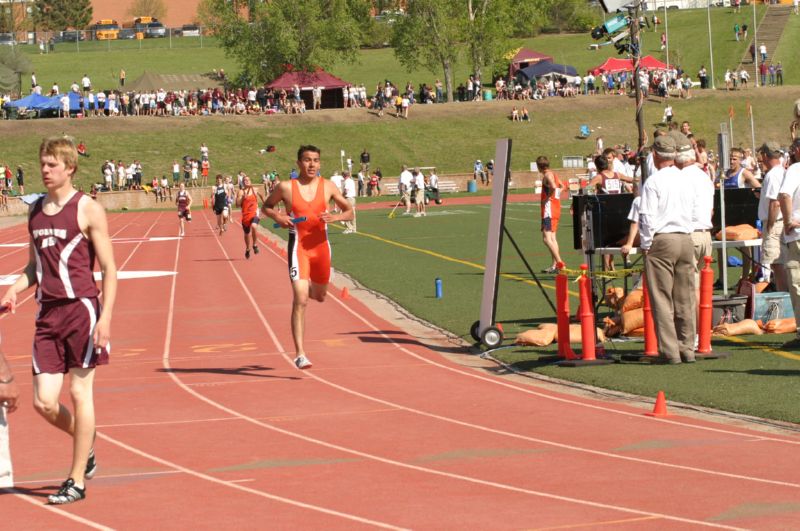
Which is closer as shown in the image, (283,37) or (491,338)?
(491,338)

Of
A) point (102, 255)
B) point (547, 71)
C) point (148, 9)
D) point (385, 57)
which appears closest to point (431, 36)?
point (547, 71)

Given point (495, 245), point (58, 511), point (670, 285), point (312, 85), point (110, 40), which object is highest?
point (110, 40)

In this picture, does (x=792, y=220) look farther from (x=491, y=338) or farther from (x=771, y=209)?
(x=491, y=338)

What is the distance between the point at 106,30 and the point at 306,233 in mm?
120177

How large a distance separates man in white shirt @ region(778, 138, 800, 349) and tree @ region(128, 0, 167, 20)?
136 metres

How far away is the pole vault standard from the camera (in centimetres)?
1264

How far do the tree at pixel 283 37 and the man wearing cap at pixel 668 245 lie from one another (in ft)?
256

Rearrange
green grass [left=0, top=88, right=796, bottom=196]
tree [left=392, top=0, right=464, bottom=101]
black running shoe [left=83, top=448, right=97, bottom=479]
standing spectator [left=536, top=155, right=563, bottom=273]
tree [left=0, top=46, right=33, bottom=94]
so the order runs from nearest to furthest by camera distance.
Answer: black running shoe [left=83, top=448, right=97, bottom=479], standing spectator [left=536, top=155, right=563, bottom=273], green grass [left=0, top=88, right=796, bottom=196], tree [left=0, top=46, right=33, bottom=94], tree [left=392, top=0, right=464, bottom=101]

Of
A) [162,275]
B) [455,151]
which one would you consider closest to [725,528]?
[162,275]

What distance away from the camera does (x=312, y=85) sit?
81.6 metres

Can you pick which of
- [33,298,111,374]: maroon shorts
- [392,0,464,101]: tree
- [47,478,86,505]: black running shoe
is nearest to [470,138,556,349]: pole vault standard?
[33,298,111,374]: maroon shorts

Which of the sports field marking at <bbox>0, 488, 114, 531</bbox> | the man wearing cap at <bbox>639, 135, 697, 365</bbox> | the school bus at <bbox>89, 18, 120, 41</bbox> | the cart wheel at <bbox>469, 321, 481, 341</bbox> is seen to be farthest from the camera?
the school bus at <bbox>89, 18, 120, 41</bbox>

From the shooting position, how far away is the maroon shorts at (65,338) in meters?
7.07

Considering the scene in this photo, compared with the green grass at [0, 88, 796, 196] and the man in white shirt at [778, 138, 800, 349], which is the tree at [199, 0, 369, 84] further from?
the man in white shirt at [778, 138, 800, 349]
